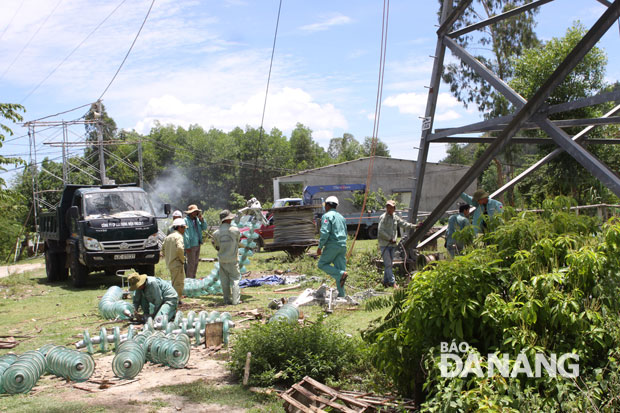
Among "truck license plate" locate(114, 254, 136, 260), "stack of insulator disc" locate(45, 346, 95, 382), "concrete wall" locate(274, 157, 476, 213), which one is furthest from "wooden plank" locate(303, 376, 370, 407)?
"concrete wall" locate(274, 157, 476, 213)

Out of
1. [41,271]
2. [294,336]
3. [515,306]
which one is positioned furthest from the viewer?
[41,271]

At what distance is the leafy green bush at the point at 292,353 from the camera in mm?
5594

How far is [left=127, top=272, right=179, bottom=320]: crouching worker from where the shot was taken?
848 cm

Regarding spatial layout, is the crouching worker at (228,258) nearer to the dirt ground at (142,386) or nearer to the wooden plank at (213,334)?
the wooden plank at (213,334)

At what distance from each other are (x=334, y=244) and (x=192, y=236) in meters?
3.77

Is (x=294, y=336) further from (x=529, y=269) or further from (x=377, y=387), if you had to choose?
(x=529, y=269)

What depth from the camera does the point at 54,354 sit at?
641cm

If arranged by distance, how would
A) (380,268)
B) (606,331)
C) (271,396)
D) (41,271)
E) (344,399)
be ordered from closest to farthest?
1. (606,331)
2. (344,399)
3. (271,396)
4. (380,268)
5. (41,271)

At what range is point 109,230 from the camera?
14117 millimetres

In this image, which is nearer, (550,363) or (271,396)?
(550,363)

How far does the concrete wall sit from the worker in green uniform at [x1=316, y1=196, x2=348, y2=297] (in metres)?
34.7

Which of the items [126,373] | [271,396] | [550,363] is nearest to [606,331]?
[550,363]

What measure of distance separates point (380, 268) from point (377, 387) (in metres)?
8.10

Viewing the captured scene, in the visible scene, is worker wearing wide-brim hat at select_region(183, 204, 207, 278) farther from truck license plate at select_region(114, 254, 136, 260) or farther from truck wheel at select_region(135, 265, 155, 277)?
truck wheel at select_region(135, 265, 155, 277)
